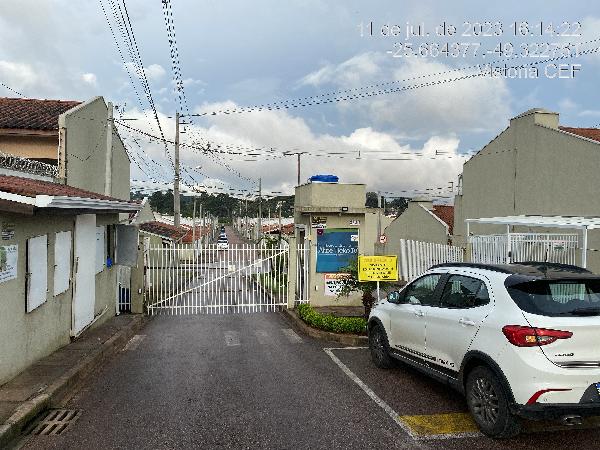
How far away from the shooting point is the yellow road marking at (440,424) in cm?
527

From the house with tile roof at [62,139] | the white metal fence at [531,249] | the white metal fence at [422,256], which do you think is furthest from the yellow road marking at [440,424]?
the house with tile roof at [62,139]

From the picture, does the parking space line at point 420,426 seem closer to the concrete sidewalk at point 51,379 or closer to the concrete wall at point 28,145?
the concrete sidewalk at point 51,379

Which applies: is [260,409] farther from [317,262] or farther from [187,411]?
[317,262]

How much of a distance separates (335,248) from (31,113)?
481 inches

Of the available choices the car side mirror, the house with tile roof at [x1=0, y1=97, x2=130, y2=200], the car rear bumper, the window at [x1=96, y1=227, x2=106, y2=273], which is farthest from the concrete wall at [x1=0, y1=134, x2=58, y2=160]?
the car rear bumper

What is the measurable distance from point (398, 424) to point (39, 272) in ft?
18.7

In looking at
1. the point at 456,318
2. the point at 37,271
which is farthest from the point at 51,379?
the point at 456,318

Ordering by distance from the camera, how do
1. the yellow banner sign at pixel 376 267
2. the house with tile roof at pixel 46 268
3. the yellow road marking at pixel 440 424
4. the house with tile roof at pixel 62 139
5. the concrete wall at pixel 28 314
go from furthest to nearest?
the house with tile roof at pixel 62 139 < the yellow banner sign at pixel 376 267 < the concrete wall at pixel 28 314 < the house with tile roof at pixel 46 268 < the yellow road marking at pixel 440 424

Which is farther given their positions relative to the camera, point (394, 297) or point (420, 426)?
point (394, 297)

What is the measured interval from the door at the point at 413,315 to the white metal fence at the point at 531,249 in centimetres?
759

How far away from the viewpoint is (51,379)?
6.68 metres

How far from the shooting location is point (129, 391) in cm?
669

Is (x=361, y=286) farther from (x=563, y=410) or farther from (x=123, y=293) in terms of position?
(x=123, y=293)

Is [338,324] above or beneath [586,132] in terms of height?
beneath
